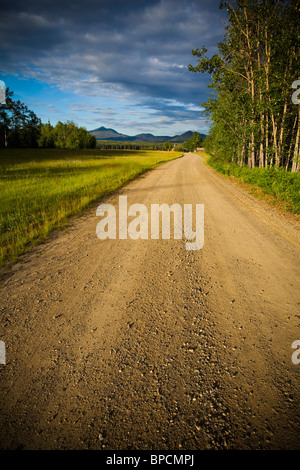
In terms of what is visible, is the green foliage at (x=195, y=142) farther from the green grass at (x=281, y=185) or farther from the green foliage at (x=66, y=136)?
the green grass at (x=281, y=185)

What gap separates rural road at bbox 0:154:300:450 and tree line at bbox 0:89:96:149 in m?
88.9

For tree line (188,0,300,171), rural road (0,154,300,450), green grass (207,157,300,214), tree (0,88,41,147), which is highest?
tree (0,88,41,147)

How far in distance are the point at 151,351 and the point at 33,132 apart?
10169 centimetres

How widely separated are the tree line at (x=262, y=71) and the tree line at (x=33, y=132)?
81.6 m

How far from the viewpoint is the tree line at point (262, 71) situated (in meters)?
9.99

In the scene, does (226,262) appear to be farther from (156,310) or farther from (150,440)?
(150,440)

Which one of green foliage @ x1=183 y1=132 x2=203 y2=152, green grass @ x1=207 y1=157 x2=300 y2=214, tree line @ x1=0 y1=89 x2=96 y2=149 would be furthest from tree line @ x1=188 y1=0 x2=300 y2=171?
green foliage @ x1=183 y1=132 x2=203 y2=152

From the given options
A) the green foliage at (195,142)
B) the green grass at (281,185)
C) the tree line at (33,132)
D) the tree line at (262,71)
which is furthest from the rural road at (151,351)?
the green foliage at (195,142)

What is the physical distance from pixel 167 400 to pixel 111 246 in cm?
343

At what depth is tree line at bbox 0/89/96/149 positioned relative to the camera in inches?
2830

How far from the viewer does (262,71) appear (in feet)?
37.3

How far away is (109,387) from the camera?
6.38 ft

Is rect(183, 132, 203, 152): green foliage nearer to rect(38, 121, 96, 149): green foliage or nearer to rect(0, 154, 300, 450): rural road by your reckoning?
rect(38, 121, 96, 149): green foliage

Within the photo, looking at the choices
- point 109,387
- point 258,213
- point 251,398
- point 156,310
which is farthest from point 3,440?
point 258,213
